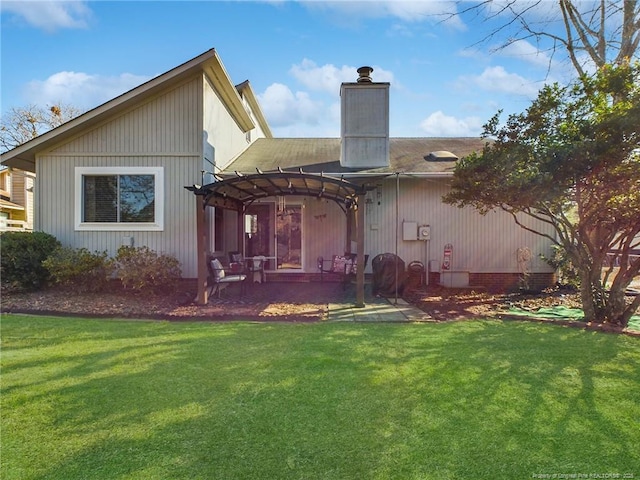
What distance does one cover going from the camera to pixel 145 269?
Answer: 7.99 m

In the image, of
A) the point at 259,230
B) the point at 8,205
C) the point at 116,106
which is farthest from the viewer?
the point at 8,205

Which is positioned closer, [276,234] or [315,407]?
[315,407]

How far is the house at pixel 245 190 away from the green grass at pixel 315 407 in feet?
11.0

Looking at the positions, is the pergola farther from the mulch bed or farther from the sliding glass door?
the mulch bed

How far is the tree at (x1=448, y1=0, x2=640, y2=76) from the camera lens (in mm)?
11133

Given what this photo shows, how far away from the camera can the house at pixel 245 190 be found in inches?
354

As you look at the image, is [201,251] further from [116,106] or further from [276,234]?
[116,106]

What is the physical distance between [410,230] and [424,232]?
382 millimetres

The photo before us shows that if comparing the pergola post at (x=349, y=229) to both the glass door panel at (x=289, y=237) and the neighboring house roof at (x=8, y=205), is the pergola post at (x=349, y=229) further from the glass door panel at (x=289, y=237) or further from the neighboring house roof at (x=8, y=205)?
the neighboring house roof at (x=8, y=205)

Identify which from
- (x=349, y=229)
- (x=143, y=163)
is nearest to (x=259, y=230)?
(x=349, y=229)

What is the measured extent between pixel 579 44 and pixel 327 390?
14.0m

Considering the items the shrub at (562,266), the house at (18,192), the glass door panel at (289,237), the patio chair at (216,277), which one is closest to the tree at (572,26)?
the shrub at (562,266)

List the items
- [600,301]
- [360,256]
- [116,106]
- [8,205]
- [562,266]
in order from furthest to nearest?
[8,205], [562,266], [116,106], [360,256], [600,301]

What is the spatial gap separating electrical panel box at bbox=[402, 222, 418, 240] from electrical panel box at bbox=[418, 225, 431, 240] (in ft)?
0.36
